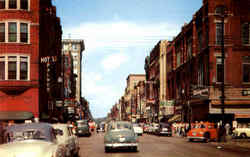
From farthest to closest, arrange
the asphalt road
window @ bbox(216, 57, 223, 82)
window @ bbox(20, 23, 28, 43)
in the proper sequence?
window @ bbox(216, 57, 223, 82)
window @ bbox(20, 23, 28, 43)
the asphalt road

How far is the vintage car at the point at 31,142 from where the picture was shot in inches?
450

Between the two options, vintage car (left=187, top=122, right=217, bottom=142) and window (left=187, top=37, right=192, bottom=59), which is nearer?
vintage car (left=187, top=122, right=217, bottom=142)

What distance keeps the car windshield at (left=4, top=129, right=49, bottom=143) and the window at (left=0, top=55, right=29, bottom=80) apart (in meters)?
32.2

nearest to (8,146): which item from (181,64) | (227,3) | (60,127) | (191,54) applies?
(60,127)

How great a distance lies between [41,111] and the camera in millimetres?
48625

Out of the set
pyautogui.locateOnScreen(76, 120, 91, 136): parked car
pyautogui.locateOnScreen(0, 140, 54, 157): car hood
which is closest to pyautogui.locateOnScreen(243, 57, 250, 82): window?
pyautogui.locateOnScreen(76, 120, 91, 136): parked car

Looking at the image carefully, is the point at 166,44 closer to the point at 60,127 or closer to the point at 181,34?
the point at 181,34

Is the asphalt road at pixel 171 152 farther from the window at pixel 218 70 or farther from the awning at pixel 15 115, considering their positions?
the window at pixel 218 70

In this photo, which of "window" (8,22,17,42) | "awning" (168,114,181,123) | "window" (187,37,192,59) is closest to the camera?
"window" (8,22,17,42)

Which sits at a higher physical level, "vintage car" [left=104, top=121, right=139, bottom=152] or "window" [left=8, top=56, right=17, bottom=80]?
"window" [left=8, top=56, right=17, bottom=80]

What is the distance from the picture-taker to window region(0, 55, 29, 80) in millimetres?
45656

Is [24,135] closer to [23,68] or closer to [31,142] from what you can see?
[31,142]

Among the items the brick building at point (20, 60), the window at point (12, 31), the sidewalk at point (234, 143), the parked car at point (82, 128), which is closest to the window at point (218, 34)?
the sidewalk at point (234, 143)

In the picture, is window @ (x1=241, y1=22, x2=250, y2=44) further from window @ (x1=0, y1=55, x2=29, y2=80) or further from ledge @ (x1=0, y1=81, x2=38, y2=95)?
window @ (x1=0, y1=55, x2=29, y2=80)
